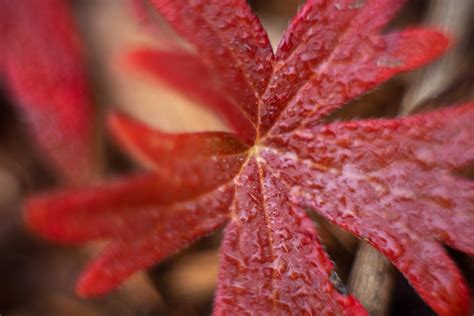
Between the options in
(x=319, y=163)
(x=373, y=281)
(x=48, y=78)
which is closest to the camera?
(x=319, y=163)

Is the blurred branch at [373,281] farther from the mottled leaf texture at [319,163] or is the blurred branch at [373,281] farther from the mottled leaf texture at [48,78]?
the mottled leaf texture at [48,78]

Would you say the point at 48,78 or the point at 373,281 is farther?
the point at 48,78

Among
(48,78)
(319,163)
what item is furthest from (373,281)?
(48,78)

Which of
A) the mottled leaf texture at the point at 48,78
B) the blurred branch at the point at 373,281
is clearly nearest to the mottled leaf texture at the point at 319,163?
the blurred branch at the point at 373,281

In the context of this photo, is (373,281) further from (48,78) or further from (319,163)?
(48,78)

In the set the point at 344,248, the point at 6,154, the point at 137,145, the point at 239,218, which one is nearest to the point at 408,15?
the point at 344,248

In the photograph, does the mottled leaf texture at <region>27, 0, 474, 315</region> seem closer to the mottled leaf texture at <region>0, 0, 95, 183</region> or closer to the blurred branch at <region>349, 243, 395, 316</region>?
the blurred branch at <region>349, 243, 395, 316</region>

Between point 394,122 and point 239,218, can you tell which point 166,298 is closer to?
point 239,218
